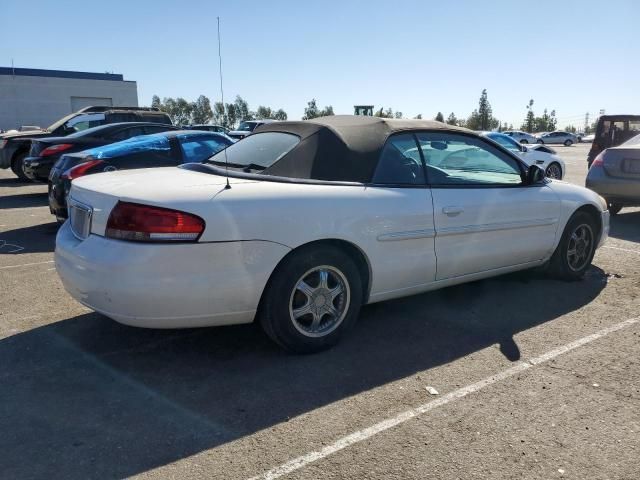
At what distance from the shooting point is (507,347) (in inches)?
155

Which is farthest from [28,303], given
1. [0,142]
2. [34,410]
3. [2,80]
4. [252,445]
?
[2,80]

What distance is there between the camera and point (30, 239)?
7.53 meters

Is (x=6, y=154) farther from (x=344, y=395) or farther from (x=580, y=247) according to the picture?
(x=344, y=395)

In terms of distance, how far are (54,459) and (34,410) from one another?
0.56 metres

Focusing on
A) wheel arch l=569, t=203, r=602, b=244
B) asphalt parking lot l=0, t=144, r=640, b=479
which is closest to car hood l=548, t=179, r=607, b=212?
wheel arch l=569, t=203, r=602, b=244

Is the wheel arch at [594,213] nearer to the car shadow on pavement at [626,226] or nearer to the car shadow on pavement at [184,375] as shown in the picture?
the car shadow on pavement at [184,375]

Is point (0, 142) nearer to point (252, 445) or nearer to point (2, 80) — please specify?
point (252, 445)

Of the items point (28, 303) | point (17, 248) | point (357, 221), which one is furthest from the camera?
point (17, 248)

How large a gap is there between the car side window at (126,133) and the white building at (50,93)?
5616cm

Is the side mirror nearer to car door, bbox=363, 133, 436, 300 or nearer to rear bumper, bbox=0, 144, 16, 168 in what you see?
car door, bbox=363, 133, 436, 300

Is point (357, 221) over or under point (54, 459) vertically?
over

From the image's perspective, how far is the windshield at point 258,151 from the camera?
13.5 feet

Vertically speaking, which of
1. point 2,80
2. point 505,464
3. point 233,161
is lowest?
point 505,464

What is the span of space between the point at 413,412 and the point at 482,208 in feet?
6.60
